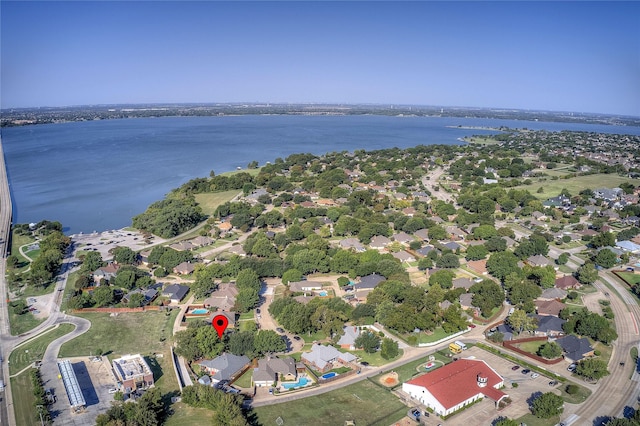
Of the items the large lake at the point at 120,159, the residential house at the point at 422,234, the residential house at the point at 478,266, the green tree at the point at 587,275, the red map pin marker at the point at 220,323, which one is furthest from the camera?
the large lake at the point at 120,159

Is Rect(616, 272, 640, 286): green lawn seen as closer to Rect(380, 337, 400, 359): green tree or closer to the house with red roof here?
the house with red roof

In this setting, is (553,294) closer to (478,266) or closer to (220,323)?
(478,266)

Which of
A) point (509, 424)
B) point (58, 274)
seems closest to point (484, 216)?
point (509, 424)

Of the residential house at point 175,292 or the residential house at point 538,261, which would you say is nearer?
the residential house at point 175,292

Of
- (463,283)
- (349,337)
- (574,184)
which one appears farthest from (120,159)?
(574,184)

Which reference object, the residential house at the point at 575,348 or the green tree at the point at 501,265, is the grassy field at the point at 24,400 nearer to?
the residential house at the point at 575,348

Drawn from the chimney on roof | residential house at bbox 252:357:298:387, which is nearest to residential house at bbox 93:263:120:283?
residential house at bbox 252:357:298:387

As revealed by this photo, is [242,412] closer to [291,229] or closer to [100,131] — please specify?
[291,229]

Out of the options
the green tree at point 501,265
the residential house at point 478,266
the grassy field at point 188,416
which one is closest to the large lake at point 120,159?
the grassy field at point 188,416
